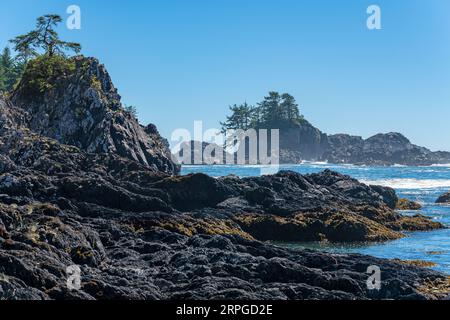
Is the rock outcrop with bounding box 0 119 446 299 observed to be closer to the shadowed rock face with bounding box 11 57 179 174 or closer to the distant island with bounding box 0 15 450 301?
the distant island with bounding box 0 15 450 301

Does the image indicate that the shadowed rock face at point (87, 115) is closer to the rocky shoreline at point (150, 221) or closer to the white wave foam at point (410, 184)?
the rocky shoreline at point (150, 221)

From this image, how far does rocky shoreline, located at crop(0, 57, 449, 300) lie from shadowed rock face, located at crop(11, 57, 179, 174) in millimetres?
150

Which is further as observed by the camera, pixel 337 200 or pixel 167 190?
pixel 337 200

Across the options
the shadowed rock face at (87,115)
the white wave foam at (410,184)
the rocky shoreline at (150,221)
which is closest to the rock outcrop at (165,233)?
the rocky shoreline at (150,221)

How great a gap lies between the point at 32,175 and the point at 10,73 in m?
87.8

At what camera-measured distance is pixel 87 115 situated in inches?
2474

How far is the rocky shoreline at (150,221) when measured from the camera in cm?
2192

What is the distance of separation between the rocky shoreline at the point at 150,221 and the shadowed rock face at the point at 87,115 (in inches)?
5.9

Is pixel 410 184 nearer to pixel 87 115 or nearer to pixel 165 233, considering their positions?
pixel 87 115

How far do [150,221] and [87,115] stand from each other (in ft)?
100

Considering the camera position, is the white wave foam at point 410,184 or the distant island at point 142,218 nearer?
the distant island at point 142,218

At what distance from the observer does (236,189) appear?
51531 millimetres
